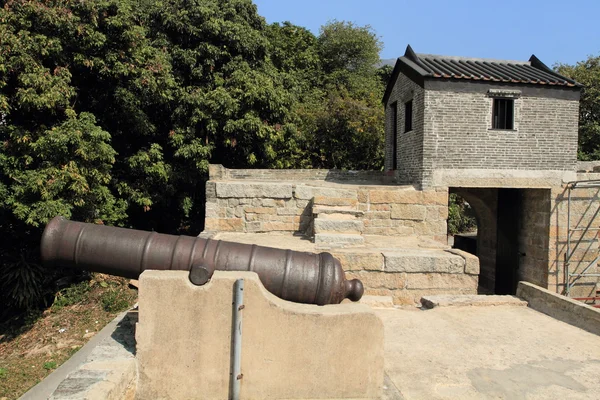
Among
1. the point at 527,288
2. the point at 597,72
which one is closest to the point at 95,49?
the point at 527,288

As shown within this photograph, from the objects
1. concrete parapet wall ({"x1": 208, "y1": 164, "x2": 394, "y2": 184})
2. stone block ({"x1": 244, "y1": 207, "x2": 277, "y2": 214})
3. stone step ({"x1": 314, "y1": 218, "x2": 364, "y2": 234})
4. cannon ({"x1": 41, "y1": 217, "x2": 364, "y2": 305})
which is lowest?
stone step ({"x1": 314, "y1": 218, "x2": 364, "y2": 234})

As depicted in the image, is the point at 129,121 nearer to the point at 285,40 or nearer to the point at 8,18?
the point at 8,18

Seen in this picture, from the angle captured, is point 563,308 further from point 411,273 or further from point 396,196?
point 396,196

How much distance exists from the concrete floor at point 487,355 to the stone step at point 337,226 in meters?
2.35

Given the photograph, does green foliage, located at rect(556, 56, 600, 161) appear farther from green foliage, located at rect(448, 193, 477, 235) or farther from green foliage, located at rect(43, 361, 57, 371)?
green foliage, located at rect(43, 361, 57, 371)

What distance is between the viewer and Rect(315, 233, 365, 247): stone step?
21.8ft

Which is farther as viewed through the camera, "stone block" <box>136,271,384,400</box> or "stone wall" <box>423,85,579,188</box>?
"stone wall" <box>423,85,579,188</box>

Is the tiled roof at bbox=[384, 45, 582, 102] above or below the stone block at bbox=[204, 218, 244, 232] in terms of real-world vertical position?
above

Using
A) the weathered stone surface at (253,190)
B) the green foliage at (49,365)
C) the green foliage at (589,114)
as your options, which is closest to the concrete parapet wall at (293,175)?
the weathered stone surface at (253,190)

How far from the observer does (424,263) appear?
226 inches

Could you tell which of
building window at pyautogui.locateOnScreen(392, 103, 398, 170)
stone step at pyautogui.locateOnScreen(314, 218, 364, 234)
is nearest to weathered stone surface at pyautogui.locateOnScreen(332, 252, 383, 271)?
stone step at pyautogui.locateOnScreen(314, 218, 364, 234)

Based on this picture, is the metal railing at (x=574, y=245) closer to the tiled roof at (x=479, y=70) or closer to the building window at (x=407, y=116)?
the tiled roof at (x=479, y=70)

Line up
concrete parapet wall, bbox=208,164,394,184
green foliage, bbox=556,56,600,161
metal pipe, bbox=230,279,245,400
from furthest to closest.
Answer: green foliage, bbox=556,56,600,161 → concrete parapet wall, bbox=208,164,394,184 → metal pipe, bbox=230,279,245,400

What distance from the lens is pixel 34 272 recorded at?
30.0ft
